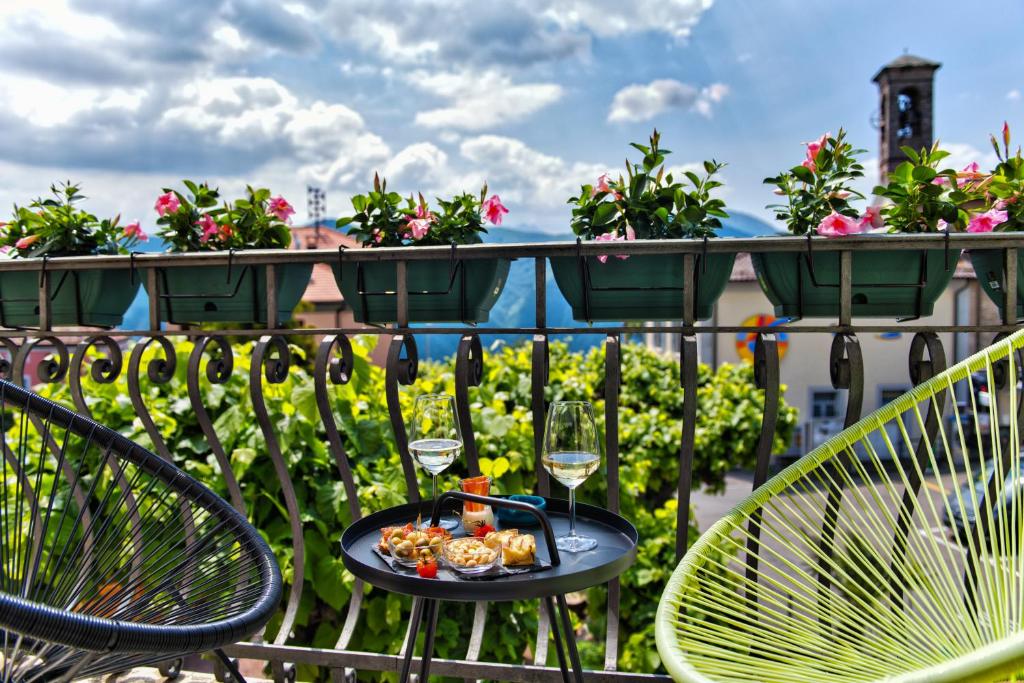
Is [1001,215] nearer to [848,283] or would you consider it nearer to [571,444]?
[848,283]

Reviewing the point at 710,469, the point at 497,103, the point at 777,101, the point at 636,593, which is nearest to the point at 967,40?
the point at 777,101

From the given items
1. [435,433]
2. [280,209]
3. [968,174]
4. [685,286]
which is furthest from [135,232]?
[968,174]

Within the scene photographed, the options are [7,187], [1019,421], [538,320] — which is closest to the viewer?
[1019,421]

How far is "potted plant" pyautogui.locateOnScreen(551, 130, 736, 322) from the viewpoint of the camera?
1.59 metres

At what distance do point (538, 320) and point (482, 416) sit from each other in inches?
34.0

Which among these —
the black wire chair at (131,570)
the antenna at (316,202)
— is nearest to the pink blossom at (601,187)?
the black wire chair at (131,570)

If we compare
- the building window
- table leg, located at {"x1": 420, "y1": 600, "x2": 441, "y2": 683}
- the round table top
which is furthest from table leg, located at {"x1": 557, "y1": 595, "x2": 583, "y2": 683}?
the building window

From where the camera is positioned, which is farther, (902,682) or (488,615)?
(488,615)

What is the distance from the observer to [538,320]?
1.66m

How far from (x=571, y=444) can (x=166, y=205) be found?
1.25 m

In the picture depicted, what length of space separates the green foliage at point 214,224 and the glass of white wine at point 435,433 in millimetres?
812

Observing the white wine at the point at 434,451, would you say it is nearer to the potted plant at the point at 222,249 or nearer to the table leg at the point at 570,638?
the table leg at the point at 570,638

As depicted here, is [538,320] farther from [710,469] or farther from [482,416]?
[710,469]

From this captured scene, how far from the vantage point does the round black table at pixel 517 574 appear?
111 centimetres
